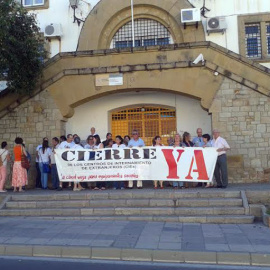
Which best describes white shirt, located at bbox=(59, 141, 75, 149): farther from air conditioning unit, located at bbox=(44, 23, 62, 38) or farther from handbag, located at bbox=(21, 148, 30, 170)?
air conditioning unit, located at bbox=(44, 23, 62, 38)

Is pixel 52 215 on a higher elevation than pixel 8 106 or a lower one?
lower

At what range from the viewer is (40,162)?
40.3 ft

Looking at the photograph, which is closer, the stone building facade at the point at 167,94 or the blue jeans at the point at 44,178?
the stone building facade at the point at 167,94

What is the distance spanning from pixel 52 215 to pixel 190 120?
7.19 m

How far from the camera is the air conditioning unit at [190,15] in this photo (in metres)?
14.3

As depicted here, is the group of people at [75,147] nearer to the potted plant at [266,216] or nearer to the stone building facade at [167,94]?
the stone building facade at [167,94]

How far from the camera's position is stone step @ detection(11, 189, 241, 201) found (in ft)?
31.8

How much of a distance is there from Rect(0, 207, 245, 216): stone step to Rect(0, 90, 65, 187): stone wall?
346 cm

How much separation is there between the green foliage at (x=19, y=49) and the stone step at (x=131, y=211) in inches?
178

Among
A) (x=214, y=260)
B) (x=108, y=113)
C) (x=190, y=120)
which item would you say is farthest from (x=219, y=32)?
(x=214, y=260)

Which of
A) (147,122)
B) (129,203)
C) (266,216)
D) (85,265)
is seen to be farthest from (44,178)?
(266,216)

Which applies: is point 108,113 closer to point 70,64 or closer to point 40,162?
point 70,64

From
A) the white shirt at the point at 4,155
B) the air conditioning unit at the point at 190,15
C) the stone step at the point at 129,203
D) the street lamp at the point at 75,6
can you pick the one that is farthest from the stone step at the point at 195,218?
the street lamp at the point at 75,6

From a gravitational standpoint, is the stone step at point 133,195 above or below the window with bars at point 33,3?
below
